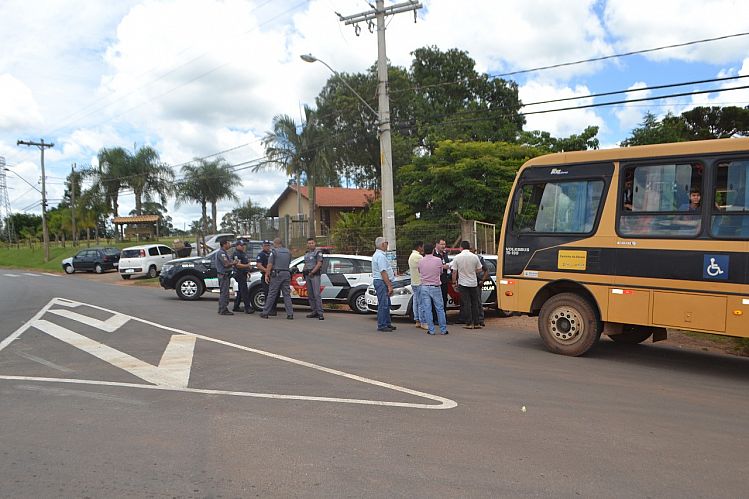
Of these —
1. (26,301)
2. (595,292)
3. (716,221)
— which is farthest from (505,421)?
(26,301)

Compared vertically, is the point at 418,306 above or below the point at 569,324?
below

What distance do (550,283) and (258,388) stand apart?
4.66m

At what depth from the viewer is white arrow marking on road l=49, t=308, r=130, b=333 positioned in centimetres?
1121

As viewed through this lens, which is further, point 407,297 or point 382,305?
point 407,297

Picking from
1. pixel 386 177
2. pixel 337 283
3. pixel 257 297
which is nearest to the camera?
pixel 337 283

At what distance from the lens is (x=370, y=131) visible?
1580 inches

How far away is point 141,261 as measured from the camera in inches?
1056

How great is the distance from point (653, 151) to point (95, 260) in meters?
33.0

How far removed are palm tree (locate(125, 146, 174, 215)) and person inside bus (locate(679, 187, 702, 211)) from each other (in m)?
44.5

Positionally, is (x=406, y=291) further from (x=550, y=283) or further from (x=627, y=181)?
(x=627, y=181)

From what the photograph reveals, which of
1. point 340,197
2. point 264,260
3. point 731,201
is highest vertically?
point 340,197

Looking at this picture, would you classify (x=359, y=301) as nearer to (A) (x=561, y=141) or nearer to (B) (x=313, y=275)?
(B) (x=313, y=275)

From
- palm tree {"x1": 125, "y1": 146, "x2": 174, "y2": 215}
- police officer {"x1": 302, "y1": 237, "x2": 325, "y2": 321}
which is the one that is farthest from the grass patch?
police officer {"x1": 302, "y1": 237, "x2": 325, "y2": 321}

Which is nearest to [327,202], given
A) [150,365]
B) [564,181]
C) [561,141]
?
[561,141]
